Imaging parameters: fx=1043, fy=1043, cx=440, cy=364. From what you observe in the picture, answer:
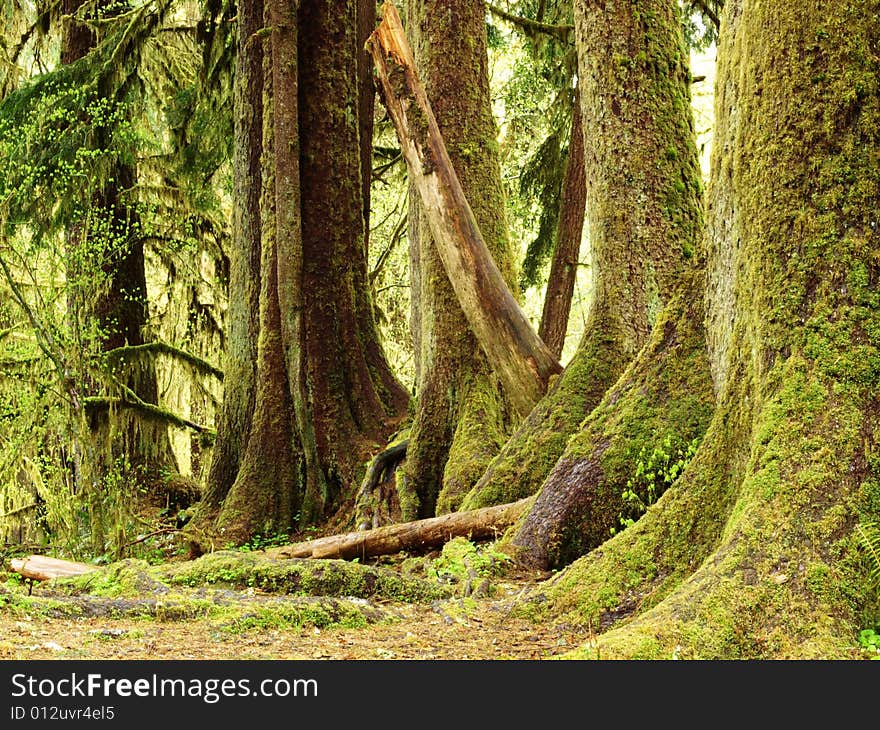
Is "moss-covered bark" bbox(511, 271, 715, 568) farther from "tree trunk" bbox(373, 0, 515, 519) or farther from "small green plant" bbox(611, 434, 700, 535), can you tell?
"tree trunk" bbox(373, 0, 515, 519)

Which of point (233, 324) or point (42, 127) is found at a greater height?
point (42, 127)

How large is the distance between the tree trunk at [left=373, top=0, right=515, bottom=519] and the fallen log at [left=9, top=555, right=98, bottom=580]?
2.66m

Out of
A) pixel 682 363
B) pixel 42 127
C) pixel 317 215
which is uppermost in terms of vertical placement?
pixel 42 127

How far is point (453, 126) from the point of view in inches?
363

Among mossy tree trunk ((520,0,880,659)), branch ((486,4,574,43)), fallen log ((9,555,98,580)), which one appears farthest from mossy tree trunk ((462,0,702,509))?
branch ((486,4,574,43))

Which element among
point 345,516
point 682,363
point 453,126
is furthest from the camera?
point 345,516

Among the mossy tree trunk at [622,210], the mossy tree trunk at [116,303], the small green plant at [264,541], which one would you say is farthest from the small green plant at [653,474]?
the mossy tree trunk at [116,303]

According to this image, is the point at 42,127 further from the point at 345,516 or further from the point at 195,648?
the point at 195,648

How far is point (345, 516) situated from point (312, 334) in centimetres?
193

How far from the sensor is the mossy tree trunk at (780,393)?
12.5ft

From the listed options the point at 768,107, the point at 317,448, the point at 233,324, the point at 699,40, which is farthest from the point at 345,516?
the point at 699,40

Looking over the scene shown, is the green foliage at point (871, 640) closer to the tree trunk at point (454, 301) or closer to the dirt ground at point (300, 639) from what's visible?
the dirt ground at point (300, 639)

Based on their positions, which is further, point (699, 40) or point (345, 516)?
point (699, 40)

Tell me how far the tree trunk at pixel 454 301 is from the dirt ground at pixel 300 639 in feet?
10.8
